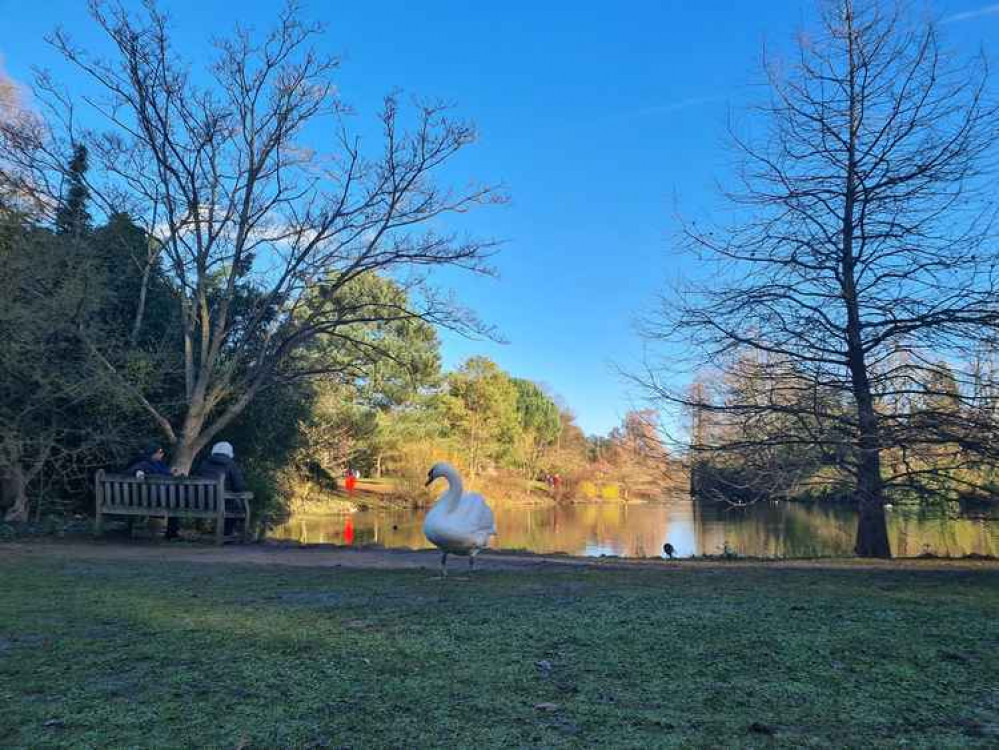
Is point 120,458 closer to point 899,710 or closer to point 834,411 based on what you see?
point 834,411

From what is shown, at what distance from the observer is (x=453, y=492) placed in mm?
7230

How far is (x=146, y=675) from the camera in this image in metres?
3.40

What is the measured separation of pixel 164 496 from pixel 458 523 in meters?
5.53

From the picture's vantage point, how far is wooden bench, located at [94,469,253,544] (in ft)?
33.6

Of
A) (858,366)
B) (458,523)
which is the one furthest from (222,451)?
(858,366)

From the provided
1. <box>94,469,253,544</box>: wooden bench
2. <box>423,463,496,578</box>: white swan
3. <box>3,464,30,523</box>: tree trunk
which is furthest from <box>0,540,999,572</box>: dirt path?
<box>3,464,30,523</box>: tree trunk

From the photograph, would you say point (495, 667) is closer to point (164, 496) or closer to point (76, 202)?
point (164, 496)

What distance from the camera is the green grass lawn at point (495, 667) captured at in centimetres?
273

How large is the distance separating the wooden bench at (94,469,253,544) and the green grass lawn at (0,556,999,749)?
13.6 ft

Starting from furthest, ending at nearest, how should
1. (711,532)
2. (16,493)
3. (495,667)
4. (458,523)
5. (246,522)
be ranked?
(711,532), (16,493), (246,522), (458,523), (495,667)

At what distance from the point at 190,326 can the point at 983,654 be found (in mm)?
12027

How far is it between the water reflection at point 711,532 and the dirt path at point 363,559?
1.44 meters

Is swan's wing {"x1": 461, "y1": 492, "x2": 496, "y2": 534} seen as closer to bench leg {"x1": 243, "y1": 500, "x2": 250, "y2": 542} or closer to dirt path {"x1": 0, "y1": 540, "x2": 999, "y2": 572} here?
dirt path {"x1": 0, "y1": 540, "x2": 999, "y2": 572}

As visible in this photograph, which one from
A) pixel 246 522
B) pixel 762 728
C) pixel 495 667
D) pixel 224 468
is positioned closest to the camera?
→ pixel 762 728
